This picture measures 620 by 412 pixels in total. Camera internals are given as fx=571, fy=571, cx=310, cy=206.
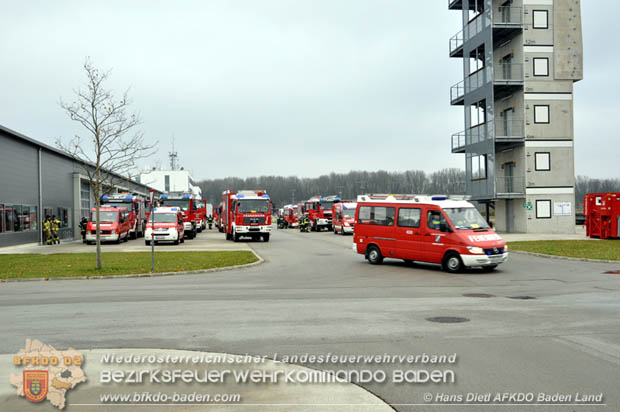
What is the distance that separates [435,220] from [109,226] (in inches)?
1017

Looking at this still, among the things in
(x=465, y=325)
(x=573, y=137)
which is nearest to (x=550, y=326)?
(x=465, y=325)

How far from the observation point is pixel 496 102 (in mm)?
44594

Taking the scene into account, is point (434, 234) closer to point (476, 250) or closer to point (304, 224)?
point (476, 250)

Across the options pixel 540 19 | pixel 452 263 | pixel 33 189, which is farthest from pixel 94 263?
pixel 540 19

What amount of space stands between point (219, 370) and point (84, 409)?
147 cm

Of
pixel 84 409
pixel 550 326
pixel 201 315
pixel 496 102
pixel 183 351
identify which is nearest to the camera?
pixel 84 409

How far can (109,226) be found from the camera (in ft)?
122

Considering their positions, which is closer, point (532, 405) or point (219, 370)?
point (532, 405)

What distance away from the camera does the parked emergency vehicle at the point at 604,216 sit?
110 feet

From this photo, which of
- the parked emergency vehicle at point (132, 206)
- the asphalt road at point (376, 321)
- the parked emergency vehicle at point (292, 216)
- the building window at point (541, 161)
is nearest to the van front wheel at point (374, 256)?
the asphalt road at point (376, 321)

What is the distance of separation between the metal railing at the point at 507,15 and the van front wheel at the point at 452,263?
29.0 m

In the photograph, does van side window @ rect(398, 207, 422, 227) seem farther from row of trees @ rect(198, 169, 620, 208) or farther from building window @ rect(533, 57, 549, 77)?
row of trees @ rect(198, 169, 620, 208)

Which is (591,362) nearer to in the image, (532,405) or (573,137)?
(532,405)

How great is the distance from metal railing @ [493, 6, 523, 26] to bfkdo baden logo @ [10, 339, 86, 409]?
133ft
